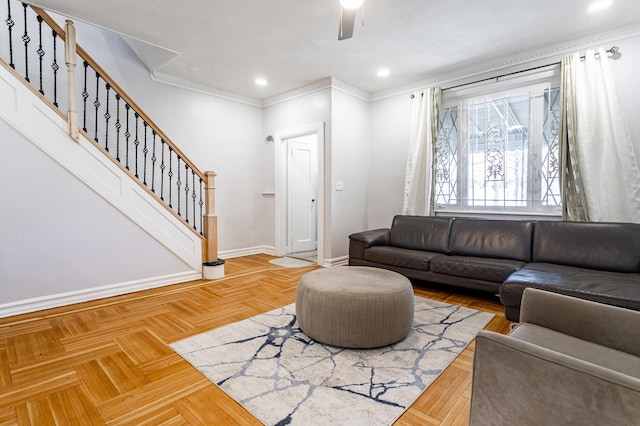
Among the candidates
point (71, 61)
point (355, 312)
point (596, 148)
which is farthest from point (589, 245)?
point (71, 61)

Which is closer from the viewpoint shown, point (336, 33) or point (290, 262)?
point (336, 33)

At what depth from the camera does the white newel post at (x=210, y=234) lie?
3869 mm

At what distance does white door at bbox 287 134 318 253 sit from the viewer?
17.5ft

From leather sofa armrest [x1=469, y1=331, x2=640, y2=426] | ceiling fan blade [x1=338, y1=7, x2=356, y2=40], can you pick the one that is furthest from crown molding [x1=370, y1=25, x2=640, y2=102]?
leather sofa armrest [x1=469, y1=331, x2=640, y2=426]

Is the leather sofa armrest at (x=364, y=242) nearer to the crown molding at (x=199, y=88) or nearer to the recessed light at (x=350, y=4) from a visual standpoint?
the recessed light at (x=350, y=4)

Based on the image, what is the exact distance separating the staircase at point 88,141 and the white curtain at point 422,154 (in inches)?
107

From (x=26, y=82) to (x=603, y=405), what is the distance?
164 inches

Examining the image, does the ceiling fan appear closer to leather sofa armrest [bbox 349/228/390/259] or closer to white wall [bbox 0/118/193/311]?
leather sofa armrest [bbox 349/228/390/259]

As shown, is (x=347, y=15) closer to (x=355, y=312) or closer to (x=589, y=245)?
(x=355, y=312)

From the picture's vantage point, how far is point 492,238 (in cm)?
345

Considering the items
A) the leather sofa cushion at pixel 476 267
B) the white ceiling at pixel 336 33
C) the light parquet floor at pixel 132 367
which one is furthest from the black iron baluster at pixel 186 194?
the leather sofa cushion at pixel 476 267

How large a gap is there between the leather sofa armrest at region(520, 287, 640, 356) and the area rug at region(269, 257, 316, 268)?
10.8 ft

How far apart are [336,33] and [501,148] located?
2391 millimetres

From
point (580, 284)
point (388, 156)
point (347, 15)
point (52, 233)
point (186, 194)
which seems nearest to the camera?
point (347, 15)
